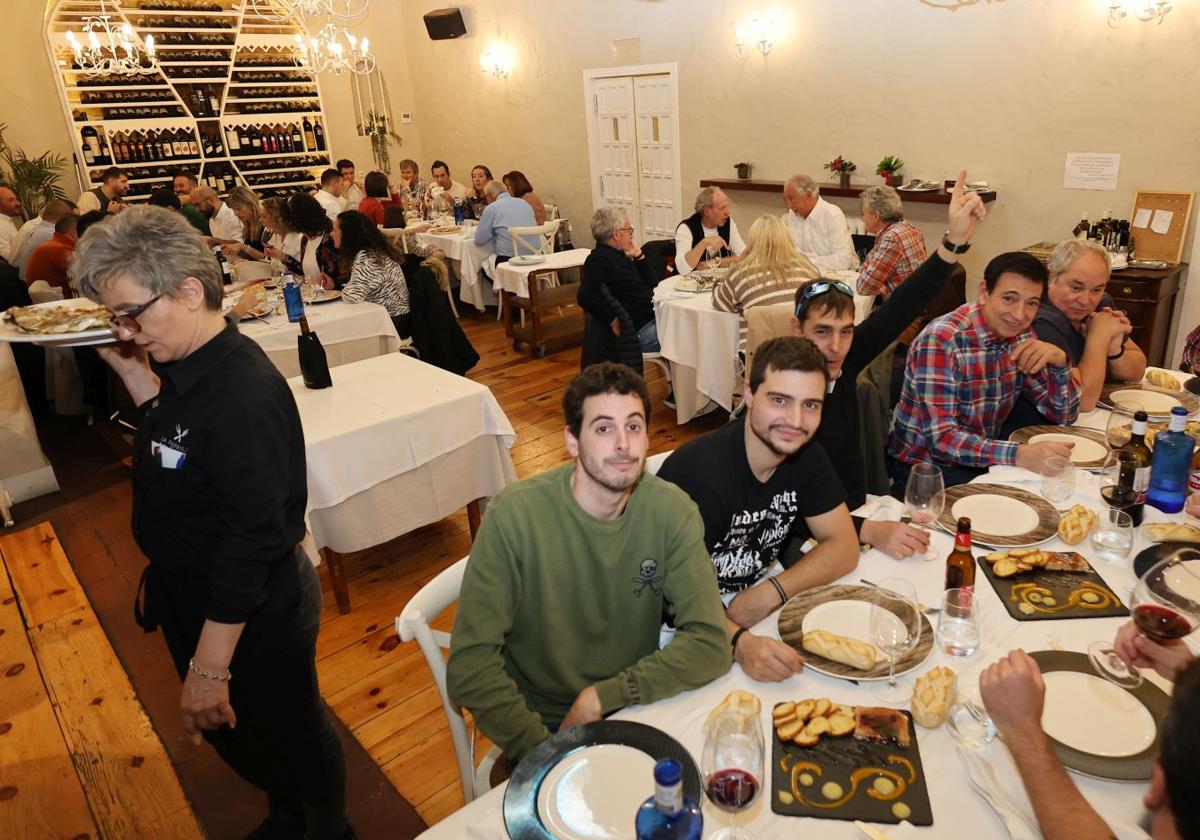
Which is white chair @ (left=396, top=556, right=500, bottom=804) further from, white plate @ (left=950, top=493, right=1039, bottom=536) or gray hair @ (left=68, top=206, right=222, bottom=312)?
white plate @ (left=950, top=493, right=1039, bottom=536)

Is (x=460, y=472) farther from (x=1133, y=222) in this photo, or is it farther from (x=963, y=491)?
(x=1133, y=222)

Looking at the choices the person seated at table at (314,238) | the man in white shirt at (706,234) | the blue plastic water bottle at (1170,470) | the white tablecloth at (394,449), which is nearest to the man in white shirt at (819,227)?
the man in white shirt at (706,234)

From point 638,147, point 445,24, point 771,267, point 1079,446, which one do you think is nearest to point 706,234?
point 771,267

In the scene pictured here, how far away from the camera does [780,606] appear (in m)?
1.70

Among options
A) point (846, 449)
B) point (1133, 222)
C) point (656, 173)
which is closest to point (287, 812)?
point (846, 449)

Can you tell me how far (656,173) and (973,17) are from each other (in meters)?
3.37

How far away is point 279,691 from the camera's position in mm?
1739

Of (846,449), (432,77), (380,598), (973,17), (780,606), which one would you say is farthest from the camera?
(432,77)

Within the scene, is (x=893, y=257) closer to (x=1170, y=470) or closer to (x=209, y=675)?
(x=1170, y=470)

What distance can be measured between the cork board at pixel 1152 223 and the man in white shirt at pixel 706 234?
2.47 m

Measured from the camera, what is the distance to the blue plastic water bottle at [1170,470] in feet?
6.27

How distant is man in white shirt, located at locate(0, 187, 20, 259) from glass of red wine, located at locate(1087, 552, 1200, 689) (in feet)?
26.2

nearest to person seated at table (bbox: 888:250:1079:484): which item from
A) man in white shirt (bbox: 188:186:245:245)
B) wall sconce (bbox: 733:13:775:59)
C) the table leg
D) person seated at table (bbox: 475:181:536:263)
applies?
the table leg

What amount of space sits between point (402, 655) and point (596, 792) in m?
1.91
